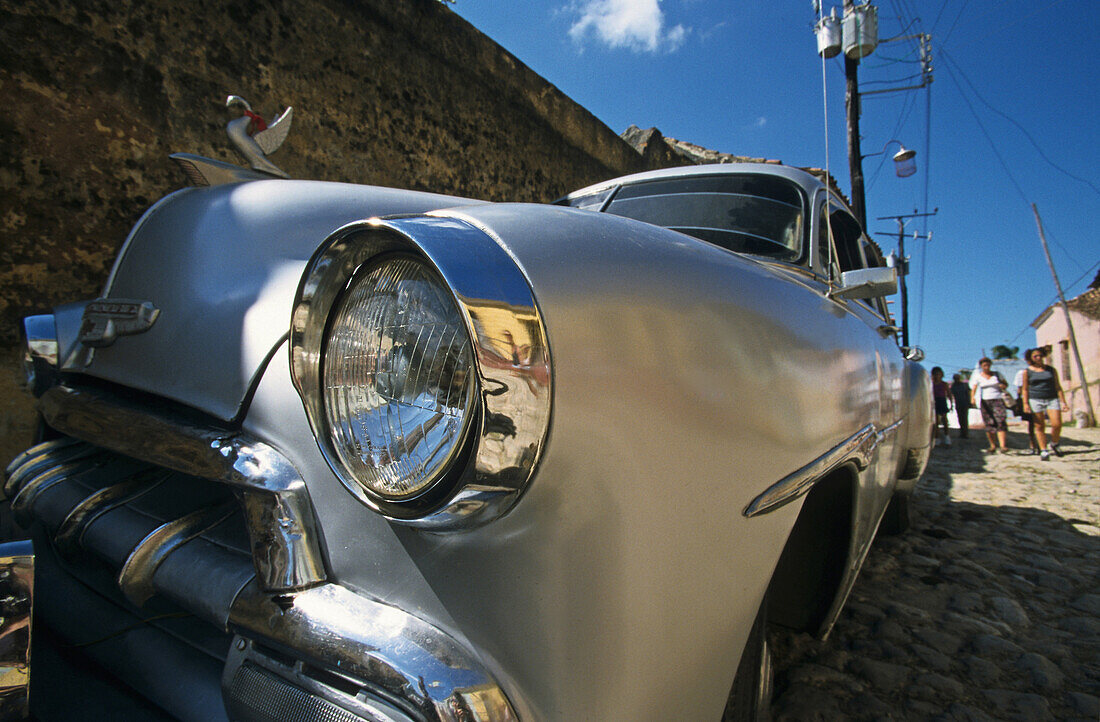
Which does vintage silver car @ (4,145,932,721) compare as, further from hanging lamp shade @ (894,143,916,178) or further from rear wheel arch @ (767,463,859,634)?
hanging lamp shade @ (894,143,916,178)

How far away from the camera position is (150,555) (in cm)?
93

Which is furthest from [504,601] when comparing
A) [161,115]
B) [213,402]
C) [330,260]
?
[161,115]

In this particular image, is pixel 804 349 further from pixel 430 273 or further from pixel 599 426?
pixel 430 273

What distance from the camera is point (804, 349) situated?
1054mm

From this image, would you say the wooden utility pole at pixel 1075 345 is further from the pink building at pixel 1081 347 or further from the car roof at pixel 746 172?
the car roof at pixel 746 172

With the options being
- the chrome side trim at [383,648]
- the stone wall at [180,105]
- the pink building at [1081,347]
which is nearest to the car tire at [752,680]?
the chrome side trim at [383,648]

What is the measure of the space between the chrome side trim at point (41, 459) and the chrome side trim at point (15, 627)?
662 millimetres

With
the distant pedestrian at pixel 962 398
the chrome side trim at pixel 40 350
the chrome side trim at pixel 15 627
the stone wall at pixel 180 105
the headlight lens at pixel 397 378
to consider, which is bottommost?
the chrome side trim at pixel 15 627

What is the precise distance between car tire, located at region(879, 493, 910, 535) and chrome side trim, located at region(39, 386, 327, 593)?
3.28m

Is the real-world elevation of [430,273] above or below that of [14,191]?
below

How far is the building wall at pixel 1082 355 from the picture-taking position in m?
16.0

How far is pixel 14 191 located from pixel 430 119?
137 inches

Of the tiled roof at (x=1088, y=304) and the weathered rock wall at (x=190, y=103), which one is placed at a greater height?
the tiled roof at (x=1088, y=304)

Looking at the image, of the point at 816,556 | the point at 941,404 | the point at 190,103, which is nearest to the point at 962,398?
the point at 941,404
